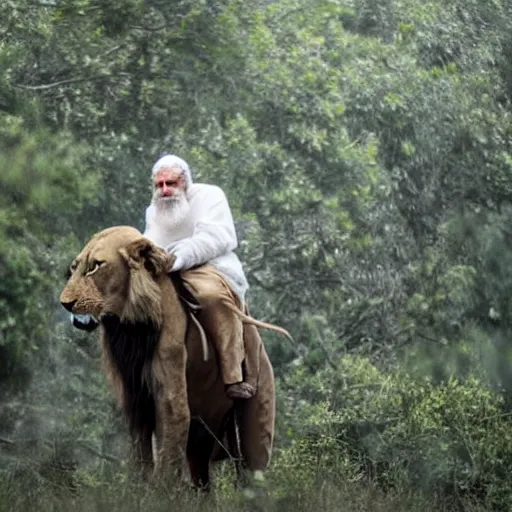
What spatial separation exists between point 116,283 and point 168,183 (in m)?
0.74

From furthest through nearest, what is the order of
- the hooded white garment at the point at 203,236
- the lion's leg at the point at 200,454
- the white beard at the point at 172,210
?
the lion's leg at the point at 200,454
the white beard at the point at 172,210
the hooded white garment at the point at 203,236

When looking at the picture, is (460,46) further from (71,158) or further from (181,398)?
(181,398)

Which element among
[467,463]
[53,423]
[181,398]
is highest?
[181,398]

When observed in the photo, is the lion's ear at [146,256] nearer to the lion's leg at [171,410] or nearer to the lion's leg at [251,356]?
the lion's leg at [171,410]

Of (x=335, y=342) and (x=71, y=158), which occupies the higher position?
(x=71, y=158)

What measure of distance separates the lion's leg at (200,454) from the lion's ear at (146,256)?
105cm

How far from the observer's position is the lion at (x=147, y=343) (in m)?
11.4

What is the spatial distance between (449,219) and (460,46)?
5.72ft

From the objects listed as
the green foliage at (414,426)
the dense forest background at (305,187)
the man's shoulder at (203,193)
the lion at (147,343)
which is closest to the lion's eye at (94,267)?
the lion at (147,343)

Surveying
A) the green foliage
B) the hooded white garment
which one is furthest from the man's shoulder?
the green foliage

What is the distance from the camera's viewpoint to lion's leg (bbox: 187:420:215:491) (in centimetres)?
1223

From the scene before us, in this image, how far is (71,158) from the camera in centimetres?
2016

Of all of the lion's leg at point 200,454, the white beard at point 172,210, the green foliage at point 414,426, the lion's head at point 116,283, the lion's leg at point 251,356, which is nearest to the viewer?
the lion's head at point 116,283

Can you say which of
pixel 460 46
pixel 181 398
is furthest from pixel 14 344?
pixel 181 398
